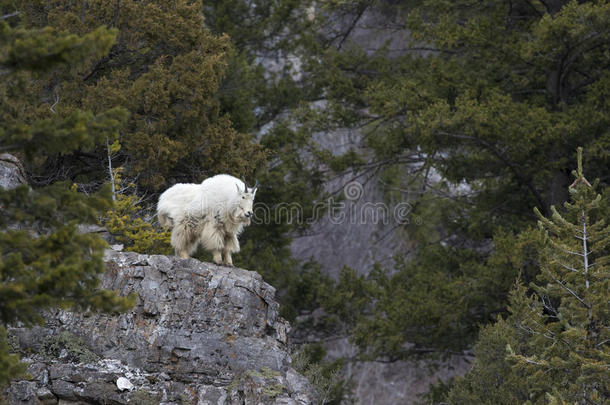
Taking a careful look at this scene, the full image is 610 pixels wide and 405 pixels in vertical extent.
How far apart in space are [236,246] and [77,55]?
5.43m

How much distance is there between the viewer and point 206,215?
1271cm

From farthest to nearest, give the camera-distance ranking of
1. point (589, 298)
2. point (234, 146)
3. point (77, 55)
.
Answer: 1. point (234, 146)
2. point (589, 298)
3. point (77, 55)

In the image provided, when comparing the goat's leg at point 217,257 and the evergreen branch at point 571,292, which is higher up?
the goat's leg at point 217,257

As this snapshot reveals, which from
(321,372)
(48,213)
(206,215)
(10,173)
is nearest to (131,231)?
(10,173)

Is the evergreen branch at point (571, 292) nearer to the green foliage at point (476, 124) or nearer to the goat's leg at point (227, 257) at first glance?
the green foliage at point (476, 124)

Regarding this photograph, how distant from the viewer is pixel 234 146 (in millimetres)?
18375

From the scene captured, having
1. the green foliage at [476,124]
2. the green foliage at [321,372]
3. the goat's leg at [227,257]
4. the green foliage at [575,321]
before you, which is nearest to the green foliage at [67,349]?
the goat's leg at [227,257]

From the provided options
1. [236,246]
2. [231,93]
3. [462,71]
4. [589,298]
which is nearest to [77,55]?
[236,246]

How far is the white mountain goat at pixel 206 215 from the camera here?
41.4 ft

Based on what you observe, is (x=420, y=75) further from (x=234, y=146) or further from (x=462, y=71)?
(x=234, y=146)

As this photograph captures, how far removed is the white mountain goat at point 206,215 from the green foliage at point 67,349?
234 cm

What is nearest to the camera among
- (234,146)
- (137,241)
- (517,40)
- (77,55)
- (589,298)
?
(77,55)

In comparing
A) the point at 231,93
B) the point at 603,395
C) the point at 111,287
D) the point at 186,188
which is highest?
the point at 231,93

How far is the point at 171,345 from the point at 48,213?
3451 millimetres
